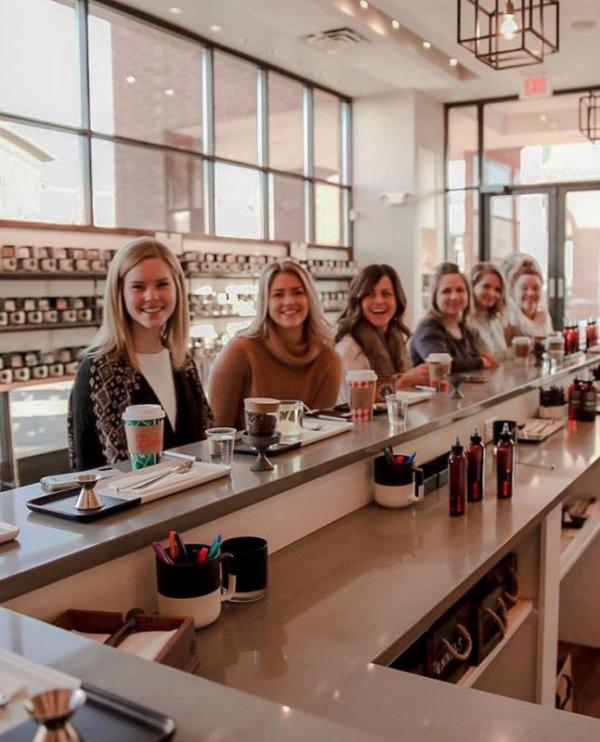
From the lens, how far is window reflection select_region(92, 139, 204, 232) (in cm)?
693

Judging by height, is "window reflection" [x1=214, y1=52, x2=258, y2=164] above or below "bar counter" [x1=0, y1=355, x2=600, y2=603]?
above

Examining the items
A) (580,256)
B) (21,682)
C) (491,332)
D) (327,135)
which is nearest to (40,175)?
(491,332)

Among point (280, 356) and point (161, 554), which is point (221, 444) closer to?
point (161, 554)

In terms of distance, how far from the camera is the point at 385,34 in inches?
303

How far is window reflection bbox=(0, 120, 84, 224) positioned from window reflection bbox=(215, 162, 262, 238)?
6.42 feet

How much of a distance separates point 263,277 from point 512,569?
1543 millimetres

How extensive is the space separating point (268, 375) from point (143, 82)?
542 cm

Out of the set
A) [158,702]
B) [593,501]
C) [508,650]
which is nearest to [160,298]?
[508,650]

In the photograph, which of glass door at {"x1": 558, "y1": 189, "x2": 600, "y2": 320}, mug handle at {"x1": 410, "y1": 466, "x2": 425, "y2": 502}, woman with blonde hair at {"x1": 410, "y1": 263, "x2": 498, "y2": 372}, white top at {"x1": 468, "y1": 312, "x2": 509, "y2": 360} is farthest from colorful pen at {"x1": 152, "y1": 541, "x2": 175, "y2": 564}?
glass door at {"x1": 558, "y1": 189, "x2": 600, "y2": 320}

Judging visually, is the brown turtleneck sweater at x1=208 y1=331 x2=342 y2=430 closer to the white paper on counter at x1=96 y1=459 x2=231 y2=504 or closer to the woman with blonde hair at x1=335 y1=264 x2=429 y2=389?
the woman with blonde hair at x1=335 y1=264 x2=429 y2=389

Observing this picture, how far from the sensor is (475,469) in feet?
8.08

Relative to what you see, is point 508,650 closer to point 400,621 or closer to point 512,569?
point 512,569

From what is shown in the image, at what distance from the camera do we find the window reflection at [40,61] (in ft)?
20.1

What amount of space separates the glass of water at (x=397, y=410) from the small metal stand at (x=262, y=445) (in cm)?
70
